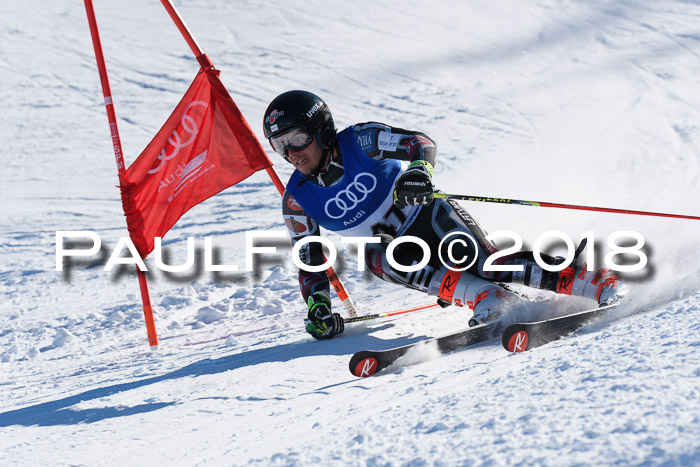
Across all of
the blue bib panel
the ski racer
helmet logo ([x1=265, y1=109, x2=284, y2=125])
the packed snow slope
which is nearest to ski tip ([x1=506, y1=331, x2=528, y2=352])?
the packed snow slope

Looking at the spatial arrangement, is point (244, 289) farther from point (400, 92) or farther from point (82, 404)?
point (400, 92)

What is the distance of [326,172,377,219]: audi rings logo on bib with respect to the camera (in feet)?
12.2

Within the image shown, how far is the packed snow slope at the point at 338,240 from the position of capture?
1834 millimetres

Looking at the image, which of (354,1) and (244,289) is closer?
(244,289)

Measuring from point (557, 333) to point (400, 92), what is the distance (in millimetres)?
9161

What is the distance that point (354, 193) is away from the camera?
3734 mm

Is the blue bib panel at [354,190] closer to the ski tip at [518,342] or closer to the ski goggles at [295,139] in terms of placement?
the ski goggles at [295,139]


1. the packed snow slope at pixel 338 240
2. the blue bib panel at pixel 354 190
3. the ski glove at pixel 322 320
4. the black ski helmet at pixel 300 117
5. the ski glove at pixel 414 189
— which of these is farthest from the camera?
the ski glove at pixel 322 320

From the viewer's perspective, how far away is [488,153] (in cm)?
895

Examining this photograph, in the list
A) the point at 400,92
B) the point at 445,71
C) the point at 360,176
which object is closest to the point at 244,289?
the point at 360,176

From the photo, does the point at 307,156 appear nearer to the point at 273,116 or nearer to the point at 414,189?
the point at 273,116

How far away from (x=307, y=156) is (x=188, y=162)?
4.22 feet

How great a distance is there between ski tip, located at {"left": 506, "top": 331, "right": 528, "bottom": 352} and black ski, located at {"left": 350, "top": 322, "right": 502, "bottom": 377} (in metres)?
0.34

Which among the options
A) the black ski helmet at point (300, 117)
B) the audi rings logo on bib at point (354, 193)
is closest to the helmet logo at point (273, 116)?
the black ski helmet at point (300, 117)
